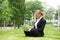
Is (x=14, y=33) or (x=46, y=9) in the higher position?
(x=46, y=9)

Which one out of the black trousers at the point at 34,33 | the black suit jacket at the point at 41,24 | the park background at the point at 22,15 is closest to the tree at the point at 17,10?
the park background at the point at 22,15

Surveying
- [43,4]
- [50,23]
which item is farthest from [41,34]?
[43,4]

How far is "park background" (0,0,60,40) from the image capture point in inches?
151

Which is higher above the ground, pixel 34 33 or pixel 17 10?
pixel 17 10

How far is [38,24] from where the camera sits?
3016 mm

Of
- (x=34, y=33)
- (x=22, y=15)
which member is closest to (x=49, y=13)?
(x=22, y=15)

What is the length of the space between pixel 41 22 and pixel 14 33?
1.00 meters

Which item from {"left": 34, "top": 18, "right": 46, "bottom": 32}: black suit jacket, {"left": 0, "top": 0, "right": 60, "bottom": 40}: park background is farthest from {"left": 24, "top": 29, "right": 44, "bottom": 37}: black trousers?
{"left": 0, "top": 0, "right": 60, "bottom": 40}: park background

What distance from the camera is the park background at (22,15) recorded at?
385 centimetres

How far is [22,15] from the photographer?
3.97 meters

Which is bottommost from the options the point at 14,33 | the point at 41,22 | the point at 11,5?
the point at 14,33

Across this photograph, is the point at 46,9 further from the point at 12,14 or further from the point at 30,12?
the point at 12,14

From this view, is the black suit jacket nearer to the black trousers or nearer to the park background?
the black trousers

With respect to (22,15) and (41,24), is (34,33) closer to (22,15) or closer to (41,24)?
(41,24)
